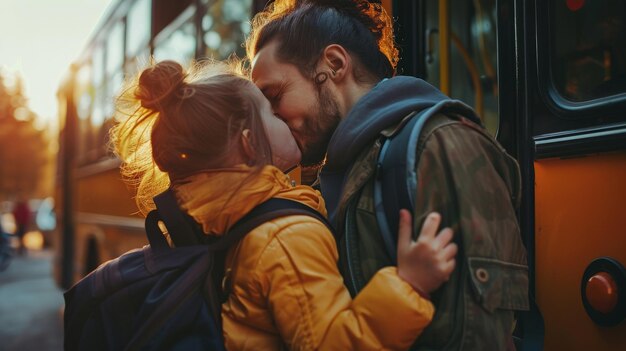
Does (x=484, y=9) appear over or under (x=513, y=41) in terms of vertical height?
over

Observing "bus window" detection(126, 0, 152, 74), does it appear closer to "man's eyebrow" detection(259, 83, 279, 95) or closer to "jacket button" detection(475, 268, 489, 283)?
"man's eyebrow" detection(259, 83, 279, 95)

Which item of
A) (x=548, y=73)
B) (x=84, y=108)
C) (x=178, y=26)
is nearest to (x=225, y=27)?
(x=178, y=26)

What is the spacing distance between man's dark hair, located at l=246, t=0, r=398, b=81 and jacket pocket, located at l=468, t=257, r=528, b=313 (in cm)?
77

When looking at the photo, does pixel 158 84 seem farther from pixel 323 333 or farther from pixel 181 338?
pixel 323 333

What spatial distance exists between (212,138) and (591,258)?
0.98 meters

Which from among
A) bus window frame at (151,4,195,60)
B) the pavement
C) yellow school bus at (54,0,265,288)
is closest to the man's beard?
yellow school bus at (54,0,265,288)

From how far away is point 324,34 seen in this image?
181 centimetres

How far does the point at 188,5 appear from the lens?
430 centimetres

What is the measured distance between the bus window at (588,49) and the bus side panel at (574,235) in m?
0.22

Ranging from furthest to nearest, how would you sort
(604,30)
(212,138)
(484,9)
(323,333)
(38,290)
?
1. (38,290)
2. (484,9)
3. (604,30)
4. (212,138)
5. (323,333)

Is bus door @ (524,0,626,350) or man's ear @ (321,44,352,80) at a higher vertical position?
man's ear @ (321,44,352,80)

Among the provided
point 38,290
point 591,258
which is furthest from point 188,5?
point 38,290

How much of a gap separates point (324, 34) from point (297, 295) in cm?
87

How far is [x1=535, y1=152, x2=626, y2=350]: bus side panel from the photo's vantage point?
4.75 ft
